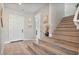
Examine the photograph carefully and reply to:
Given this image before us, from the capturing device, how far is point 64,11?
194 cm

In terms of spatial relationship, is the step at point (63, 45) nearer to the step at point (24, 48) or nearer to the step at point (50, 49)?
the step at point (50, 49)

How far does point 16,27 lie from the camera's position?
1943 millimetres

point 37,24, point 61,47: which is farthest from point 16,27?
point 61,47

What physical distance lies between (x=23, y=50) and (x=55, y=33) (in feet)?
1.47

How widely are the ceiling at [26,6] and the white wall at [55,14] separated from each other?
13 cm

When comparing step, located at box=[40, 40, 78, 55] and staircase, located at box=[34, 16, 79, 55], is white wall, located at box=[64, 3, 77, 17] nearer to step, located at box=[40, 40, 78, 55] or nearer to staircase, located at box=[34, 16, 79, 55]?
staircase, located at box=[34, 16, 79, 55]

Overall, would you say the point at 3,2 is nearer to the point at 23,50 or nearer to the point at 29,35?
the point at 29,35

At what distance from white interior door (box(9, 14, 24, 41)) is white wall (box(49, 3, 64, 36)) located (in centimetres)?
36

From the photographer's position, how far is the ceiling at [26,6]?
1.94 meters

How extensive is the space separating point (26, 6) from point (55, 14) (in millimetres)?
375

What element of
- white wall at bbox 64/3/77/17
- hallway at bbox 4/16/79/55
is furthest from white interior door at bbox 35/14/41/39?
white wall at bbox 64/3/77/17

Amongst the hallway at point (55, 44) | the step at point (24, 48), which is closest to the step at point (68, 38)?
the hallway at point (55, 44)
